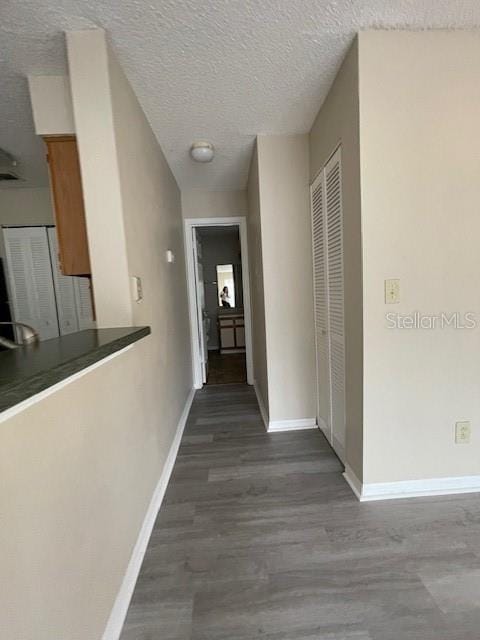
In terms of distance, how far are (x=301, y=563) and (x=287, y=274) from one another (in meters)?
1.80

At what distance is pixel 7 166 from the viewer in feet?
8.21

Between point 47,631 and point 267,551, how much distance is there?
0.93 m

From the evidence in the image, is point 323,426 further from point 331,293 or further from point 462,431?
point 331,293

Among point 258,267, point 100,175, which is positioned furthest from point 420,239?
point 100,175

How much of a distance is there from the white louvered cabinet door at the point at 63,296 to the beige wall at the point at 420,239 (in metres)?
3.02

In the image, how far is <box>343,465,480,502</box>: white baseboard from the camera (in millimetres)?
1617

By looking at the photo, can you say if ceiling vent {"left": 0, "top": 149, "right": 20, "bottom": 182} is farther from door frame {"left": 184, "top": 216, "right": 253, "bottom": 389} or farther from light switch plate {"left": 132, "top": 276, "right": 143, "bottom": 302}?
light switch plate {"left": 132, "top": 276, "right": 143, "bottom": 302}

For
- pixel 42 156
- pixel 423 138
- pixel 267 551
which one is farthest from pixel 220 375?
pixel 423 138

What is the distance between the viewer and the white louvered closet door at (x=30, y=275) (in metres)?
3.11

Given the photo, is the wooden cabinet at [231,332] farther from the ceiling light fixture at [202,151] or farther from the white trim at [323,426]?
the ceiling light fixture at [202,151]

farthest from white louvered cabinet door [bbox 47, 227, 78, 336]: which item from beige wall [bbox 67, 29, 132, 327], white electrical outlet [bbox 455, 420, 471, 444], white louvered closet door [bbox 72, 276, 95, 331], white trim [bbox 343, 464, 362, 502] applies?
white electrical outlet [bbox 455, 420, 471, 444]

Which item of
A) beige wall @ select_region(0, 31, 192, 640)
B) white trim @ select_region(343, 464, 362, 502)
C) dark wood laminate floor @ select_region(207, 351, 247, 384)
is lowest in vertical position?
dark wood laminate floor @ select_region(207, 351, 247, 384)

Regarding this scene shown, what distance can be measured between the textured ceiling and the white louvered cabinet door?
1341 mm

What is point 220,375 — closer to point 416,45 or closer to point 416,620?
point 416,620
